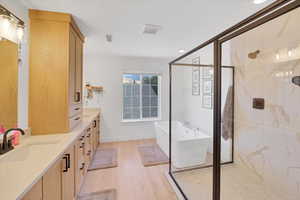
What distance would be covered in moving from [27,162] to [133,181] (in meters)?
1.58

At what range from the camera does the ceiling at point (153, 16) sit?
5.38 feet

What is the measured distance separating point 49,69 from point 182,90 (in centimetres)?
356

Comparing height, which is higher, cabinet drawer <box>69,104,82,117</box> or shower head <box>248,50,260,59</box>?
shower head <box>248,50,260,59</box>

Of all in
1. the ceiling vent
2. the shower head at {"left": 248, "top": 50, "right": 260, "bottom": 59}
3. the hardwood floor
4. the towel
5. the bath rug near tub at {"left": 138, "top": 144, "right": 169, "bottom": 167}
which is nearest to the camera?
the hardwood floor

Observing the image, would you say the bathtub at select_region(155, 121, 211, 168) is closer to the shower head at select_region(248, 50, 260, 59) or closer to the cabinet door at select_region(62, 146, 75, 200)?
the shower head at select_region(248, 50, 260, 59)

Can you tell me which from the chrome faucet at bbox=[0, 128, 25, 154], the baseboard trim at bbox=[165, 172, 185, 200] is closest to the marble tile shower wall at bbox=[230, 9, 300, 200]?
the baseboard trim at bbox=[165, 172, 185, 200]

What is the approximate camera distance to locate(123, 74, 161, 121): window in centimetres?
434

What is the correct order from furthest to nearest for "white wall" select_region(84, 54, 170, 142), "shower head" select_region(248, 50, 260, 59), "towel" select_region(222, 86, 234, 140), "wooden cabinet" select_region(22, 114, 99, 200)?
1. "white wall" select_region(84, 54, 170, 142)
2. "towel" select_region(222, 86, 234, 140)
3. "shower head" select_region(248, 50, 260, 59)
4. "wooden cabinet" select_region(22, 114, 99, 200)

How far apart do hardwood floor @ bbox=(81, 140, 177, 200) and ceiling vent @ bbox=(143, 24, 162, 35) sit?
2466 mm

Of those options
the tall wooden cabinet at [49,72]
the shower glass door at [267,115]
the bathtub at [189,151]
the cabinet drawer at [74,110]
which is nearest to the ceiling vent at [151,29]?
the tall wooden cabinet at [49,72]

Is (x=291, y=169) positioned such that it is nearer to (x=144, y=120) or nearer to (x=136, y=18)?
(x=136, y=18)

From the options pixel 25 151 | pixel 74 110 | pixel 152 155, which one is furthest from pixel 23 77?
pixel 152 155

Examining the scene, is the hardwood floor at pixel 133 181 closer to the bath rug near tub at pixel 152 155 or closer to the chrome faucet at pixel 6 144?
the bath rug near tub at pixel 152 155

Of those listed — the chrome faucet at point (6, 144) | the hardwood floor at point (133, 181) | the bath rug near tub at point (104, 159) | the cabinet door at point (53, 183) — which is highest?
the chrome faucet at point (6, 144)
